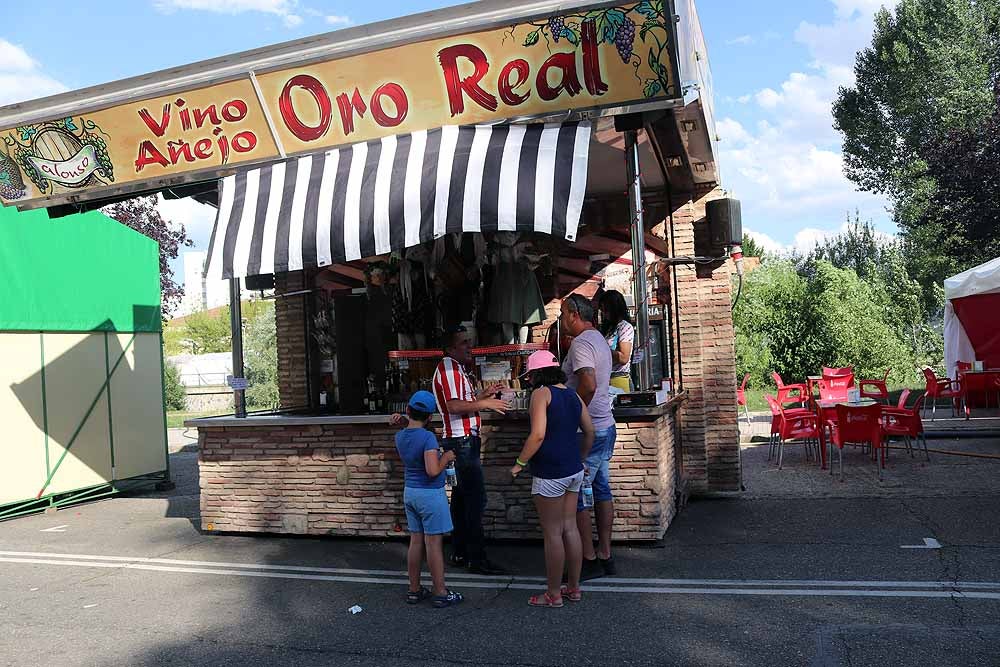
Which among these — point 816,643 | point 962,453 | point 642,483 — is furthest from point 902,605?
point 962,453

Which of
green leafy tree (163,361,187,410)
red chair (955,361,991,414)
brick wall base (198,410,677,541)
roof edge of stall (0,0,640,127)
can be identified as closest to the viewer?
roof edge of stall (0,0,640,127)

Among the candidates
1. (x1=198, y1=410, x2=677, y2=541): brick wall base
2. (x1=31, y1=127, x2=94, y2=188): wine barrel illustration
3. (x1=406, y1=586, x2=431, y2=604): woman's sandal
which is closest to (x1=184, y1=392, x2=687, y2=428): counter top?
(x1=198, y1=410, x2=677, y2=541): brick wall base

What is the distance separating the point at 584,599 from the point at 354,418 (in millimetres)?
3139

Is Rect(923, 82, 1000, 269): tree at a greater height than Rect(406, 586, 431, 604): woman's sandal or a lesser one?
greater

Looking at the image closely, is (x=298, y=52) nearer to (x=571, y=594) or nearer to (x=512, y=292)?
(x=512, y=292)

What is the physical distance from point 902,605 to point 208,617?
464cm

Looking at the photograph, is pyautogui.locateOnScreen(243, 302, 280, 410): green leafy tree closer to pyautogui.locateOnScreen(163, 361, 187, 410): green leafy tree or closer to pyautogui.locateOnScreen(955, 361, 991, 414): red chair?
pyautogui.locateOnScreen(163, 361, 187, 410): green leafy tree

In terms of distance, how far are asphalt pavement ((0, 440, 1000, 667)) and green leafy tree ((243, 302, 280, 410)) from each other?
22.0 meters

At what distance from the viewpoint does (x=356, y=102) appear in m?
8.10

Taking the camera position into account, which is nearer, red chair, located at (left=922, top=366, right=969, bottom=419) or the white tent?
red chair, located at (left=922, top=366, right=969, bottom=419)

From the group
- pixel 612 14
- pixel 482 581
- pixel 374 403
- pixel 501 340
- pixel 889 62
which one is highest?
pixel 889 62

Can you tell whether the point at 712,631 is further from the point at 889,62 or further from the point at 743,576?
the point at 889,62

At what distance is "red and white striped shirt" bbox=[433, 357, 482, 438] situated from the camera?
6910 mm

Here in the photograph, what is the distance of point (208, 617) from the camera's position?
600 centimetres
